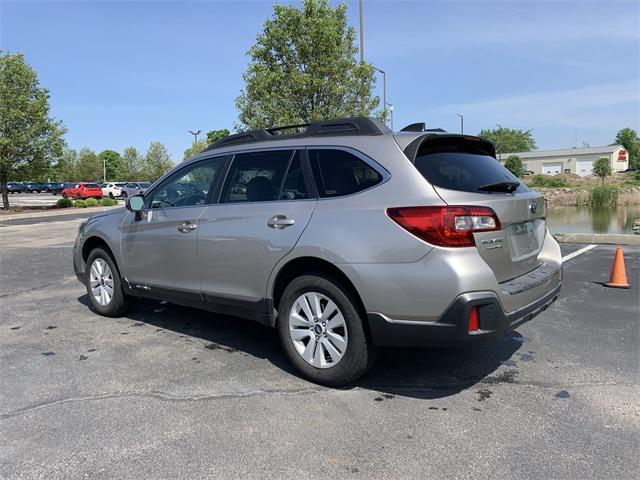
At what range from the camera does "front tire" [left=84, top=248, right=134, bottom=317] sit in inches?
222

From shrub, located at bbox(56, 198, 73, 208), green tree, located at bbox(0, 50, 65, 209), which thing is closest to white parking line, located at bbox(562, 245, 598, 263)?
green tree, located at bbox(0, 50, 65, 209)

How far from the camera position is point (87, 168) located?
7644 centimetres

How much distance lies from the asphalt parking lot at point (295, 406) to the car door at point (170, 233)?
58 centimetres

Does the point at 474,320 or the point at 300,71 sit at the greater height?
the point at 300,71

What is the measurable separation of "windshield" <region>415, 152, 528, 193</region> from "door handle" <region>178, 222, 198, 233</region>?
215 cm

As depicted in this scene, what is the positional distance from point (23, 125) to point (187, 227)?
2451 cm

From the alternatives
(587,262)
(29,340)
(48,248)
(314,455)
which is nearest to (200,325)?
(29,340)

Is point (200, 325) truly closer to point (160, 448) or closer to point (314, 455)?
point (160, 448)

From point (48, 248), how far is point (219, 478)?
11.2 meters

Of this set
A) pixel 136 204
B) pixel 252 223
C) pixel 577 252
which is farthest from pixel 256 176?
pixel 577 252

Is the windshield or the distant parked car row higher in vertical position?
the distant parked car row

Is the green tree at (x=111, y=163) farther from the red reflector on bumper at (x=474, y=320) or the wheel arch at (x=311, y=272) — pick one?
the red reflector on bumper at (x=474, y=320)

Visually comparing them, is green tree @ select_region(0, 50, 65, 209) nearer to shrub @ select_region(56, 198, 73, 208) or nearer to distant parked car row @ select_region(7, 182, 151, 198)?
shrub @ select_region(56, 198, 73, 208)

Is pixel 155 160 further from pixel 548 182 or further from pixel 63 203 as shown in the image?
pixel 548 182
